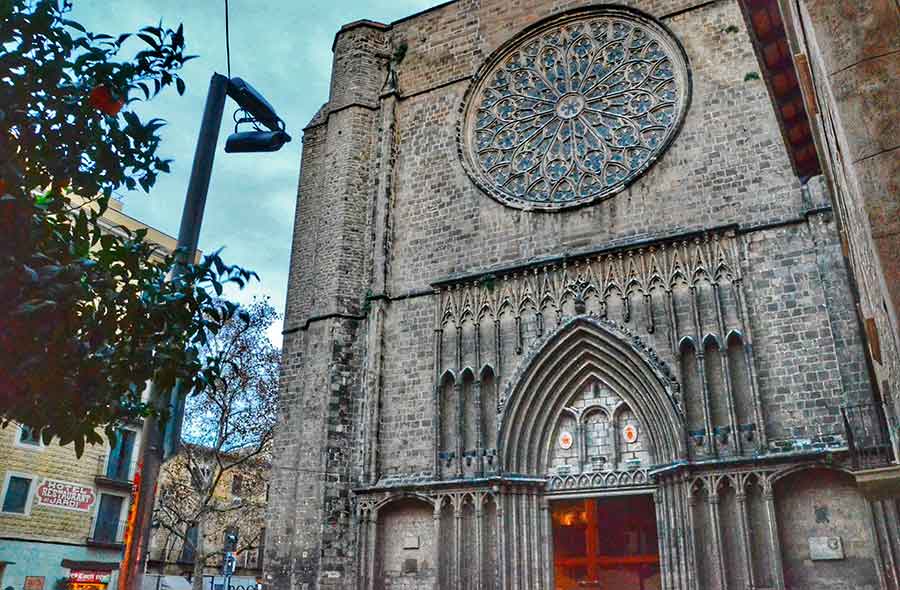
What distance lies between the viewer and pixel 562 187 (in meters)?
14.7

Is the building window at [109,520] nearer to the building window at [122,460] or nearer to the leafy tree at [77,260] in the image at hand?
the building window at [122,460]

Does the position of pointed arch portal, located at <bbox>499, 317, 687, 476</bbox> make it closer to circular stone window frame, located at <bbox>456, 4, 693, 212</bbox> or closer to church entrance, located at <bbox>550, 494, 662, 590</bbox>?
church entrance, located at <bbox>550, 494, 662, 590</bbox>

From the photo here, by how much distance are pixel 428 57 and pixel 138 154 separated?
13.0 meters

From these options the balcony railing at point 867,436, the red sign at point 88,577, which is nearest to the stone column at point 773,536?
the balcony railing at point 867,436

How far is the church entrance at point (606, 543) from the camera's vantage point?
12281 mm

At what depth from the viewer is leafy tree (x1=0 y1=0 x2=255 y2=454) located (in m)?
4.20

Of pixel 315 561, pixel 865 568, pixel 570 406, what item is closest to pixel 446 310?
pixel 570 406

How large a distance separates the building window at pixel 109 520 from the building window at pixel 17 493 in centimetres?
230

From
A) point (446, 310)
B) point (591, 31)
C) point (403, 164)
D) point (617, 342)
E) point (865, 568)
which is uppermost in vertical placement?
point (591, 31)

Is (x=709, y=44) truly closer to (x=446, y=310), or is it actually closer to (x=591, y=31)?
(x=591, y=31)

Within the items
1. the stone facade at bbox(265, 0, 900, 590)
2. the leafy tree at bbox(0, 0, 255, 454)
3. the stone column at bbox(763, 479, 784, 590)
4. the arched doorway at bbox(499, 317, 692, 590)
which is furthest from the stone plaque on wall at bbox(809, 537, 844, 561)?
the leafy tree at bbox(0, 0, 255, 454)

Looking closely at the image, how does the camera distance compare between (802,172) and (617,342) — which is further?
(617,342)

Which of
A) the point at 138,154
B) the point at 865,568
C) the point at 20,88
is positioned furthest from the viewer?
the point at 865,568

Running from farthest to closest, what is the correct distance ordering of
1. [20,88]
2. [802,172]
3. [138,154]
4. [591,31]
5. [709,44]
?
[591,31] < [709,44] < [802,172] < [138,154] < [20,88]
